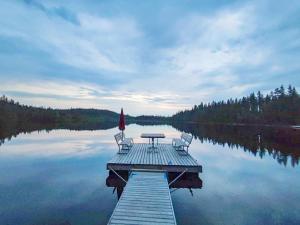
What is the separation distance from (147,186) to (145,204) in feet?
5.88

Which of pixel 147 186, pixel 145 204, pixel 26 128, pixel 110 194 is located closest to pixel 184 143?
pixel 110 194

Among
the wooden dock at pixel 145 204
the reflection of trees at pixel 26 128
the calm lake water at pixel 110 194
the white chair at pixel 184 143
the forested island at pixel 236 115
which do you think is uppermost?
the forested island at pixel 236 115

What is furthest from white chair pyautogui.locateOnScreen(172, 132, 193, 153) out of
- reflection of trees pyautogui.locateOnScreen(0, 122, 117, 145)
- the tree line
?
the tree line

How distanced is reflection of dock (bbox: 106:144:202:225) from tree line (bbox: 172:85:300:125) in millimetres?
58191

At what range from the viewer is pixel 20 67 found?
25.2 meters

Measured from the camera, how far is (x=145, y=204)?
242 inches

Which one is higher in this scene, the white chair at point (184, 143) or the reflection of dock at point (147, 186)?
the white chair at point (184, 143)

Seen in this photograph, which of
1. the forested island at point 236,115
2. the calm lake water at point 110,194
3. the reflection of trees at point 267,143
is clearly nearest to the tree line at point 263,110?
the forested island at point 236,115

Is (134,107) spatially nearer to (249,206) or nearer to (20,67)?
(20,67)

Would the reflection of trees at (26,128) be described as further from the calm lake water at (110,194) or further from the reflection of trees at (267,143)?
the reflection of trees at (267,143)

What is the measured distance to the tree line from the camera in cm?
6128

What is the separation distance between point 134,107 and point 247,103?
41201 mm

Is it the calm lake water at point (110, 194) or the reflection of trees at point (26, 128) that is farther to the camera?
the reflection of trees at point (26, 128)

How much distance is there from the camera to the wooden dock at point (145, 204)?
5172mm
